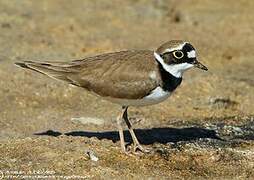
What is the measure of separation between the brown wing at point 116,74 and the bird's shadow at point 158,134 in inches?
28.9

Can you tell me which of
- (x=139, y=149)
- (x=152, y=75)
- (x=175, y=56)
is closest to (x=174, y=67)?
(x=175, y=56)

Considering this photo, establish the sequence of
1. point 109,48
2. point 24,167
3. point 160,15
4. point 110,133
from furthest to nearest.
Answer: point 160,15 → point 109,48 → point 110,133 → point 24,167

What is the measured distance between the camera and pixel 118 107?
951 centimetres

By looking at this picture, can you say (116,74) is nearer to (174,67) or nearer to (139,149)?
(174,67)

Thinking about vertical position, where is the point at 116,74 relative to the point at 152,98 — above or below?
above

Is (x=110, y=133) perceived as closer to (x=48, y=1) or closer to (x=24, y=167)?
(x=24, y=167)

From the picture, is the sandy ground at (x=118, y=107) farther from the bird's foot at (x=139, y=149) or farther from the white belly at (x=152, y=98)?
the white belly at (x=152, y=98)

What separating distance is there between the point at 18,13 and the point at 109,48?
2197 millimetres

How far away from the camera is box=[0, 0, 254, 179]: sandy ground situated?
7375 millimetres

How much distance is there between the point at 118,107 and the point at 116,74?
1.92 meters

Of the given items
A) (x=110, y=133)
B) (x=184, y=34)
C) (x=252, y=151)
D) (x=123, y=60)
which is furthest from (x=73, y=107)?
(x=184, y=34)

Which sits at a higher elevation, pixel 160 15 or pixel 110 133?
pixel 160 15

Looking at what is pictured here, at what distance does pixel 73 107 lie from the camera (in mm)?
9398

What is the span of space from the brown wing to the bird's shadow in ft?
2.41
